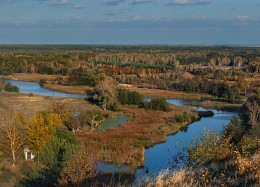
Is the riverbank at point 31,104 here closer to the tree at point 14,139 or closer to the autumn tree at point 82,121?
the autumn tree at point 82,121

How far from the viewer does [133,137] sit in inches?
1201

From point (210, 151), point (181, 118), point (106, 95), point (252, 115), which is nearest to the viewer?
point (210, 151)

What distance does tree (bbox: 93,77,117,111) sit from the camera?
4672cm

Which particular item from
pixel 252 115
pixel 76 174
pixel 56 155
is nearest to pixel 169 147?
pixel 252 115

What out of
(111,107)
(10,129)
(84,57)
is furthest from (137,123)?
(84,57)

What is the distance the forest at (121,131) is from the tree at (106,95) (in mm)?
124

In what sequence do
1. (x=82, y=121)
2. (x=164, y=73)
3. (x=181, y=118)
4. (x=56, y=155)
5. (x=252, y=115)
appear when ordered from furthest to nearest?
(x=164, y=73)
(x=181, y=118)
(x=82, y=121)
(x=252, y=115)
(x=56, y=155)

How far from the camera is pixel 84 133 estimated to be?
3197 cm

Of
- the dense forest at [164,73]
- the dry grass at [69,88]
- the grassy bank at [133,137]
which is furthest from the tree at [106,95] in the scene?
the dense forest at [164,73]

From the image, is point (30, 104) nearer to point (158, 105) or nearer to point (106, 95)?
point (106, 95)

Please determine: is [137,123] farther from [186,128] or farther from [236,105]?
[236,105]

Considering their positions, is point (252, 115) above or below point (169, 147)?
above

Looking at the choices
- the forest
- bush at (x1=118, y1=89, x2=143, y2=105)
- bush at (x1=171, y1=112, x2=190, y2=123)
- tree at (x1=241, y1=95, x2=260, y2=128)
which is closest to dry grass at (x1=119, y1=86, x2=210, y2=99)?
the forest

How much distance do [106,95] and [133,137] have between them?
55.7 feet
